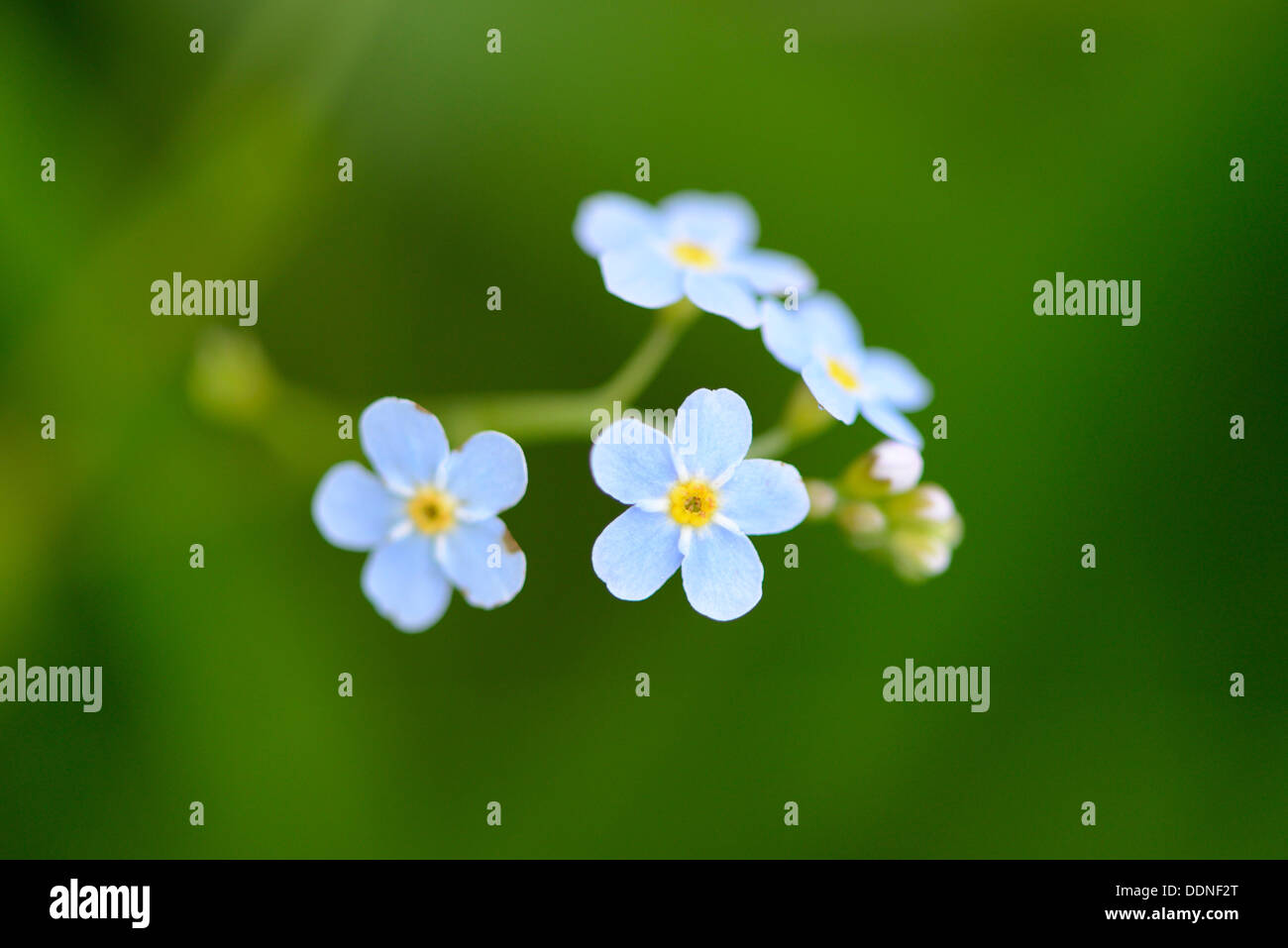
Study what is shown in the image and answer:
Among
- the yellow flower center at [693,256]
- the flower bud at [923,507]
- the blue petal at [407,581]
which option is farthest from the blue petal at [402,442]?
the flower bud at [923,507]

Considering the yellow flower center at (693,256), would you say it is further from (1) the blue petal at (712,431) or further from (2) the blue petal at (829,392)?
(1) the blue petal at (712,431)

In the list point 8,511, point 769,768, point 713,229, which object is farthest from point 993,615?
point 8,511

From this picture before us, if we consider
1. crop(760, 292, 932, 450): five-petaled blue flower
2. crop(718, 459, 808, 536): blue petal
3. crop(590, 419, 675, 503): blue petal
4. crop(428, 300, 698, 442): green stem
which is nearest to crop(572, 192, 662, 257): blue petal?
crop(428, 300, 698, 442): green stem

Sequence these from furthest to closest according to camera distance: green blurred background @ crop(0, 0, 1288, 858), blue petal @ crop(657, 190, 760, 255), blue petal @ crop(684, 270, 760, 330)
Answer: green blurred background @ crop(0, 0, 1288, 858)
blue petal @ crop(657, 190, 760, 255)
blue petal @ crop(684, 270, 760, 330)

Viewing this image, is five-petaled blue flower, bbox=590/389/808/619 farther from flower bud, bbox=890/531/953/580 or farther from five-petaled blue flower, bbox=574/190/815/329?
flower bud, bbox=890/531/953/580

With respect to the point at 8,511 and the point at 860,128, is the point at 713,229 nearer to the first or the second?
the point at 860,128

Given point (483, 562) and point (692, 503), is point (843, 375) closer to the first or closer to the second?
→ point (692, 503)
